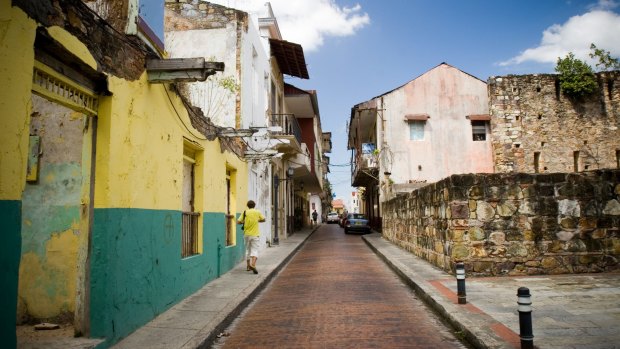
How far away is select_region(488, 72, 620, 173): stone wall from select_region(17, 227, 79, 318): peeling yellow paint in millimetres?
21407

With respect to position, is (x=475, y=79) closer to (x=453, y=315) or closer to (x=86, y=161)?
(x=453, y=315)

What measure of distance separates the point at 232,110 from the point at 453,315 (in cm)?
966

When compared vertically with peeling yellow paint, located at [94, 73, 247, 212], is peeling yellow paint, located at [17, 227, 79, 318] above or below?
below

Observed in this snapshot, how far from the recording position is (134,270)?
568cm

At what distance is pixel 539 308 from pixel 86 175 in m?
5.99

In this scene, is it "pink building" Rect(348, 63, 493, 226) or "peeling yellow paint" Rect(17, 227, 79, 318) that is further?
"pink building" Rect(348, 63, 493, 226)

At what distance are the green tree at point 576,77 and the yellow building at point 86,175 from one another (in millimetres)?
21461

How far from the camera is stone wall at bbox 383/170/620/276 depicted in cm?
927

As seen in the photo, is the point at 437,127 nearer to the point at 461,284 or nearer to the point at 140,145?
the point at 461,284

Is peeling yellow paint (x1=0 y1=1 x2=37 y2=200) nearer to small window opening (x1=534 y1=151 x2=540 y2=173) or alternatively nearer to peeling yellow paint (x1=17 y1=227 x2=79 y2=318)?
peeling yellow paint (x1=17 y1=227 x2=79 y2=318)

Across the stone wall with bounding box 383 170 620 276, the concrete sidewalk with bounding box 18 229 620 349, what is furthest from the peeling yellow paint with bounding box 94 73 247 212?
the stone wall with bounding box 383 170 620 276

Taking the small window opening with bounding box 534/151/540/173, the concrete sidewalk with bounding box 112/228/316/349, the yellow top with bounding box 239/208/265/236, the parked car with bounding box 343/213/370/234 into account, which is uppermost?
the small window opening with bounding box 534/151/540/173

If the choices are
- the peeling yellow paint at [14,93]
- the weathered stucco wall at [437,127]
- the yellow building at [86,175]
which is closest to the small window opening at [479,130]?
the weathered stucco wall at [437,127]

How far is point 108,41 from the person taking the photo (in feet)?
16.8
